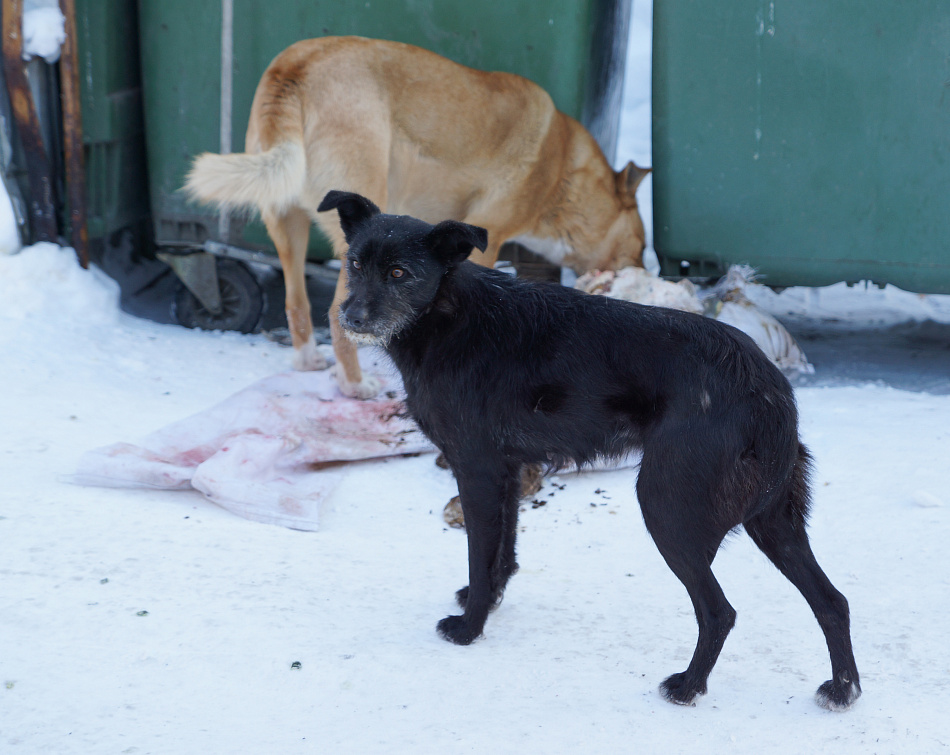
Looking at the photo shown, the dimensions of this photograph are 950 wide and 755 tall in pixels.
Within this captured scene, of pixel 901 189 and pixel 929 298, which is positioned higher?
pixel 901 189

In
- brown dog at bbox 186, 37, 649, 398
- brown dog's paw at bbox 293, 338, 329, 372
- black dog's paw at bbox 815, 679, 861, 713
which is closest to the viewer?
black dog's paw at bbox 815, 679, 861, 713

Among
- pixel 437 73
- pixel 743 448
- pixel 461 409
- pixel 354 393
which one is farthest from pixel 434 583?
pixel 437 73

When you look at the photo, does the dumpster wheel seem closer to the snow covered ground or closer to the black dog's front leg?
the snow covered ground

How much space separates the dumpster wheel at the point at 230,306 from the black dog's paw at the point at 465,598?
136 inches

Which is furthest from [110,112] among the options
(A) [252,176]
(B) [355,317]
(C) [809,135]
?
(C) [809,135]

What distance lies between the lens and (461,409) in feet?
8.13

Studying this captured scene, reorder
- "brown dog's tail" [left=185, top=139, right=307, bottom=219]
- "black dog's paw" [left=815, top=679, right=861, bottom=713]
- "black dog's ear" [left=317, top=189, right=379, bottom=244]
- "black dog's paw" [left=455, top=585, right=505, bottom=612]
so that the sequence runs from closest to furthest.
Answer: "black dog's paw" [left=815, top=679, right=861, bottom=713], "black dog's ear" [left=317, top=189, right=379, bottom=244], "black dog's paw" [left=455, top=585, right=505, bottom=612], "brown dog's tail" [left=185, top=139, right=307, bottom=219]

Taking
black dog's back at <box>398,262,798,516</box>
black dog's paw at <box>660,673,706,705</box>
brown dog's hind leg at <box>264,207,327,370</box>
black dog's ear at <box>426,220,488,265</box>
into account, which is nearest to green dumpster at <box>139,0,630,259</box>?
brown dog's hind leg at <box>264,207,327,370</box>

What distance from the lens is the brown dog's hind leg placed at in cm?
478

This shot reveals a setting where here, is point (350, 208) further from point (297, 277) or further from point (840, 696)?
point (297, 277)

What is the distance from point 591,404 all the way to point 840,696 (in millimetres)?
964

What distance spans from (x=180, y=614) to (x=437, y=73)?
3290 millimetres

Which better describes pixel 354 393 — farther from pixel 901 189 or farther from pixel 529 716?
pixel 901 189

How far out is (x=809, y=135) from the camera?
5000 millimetres
